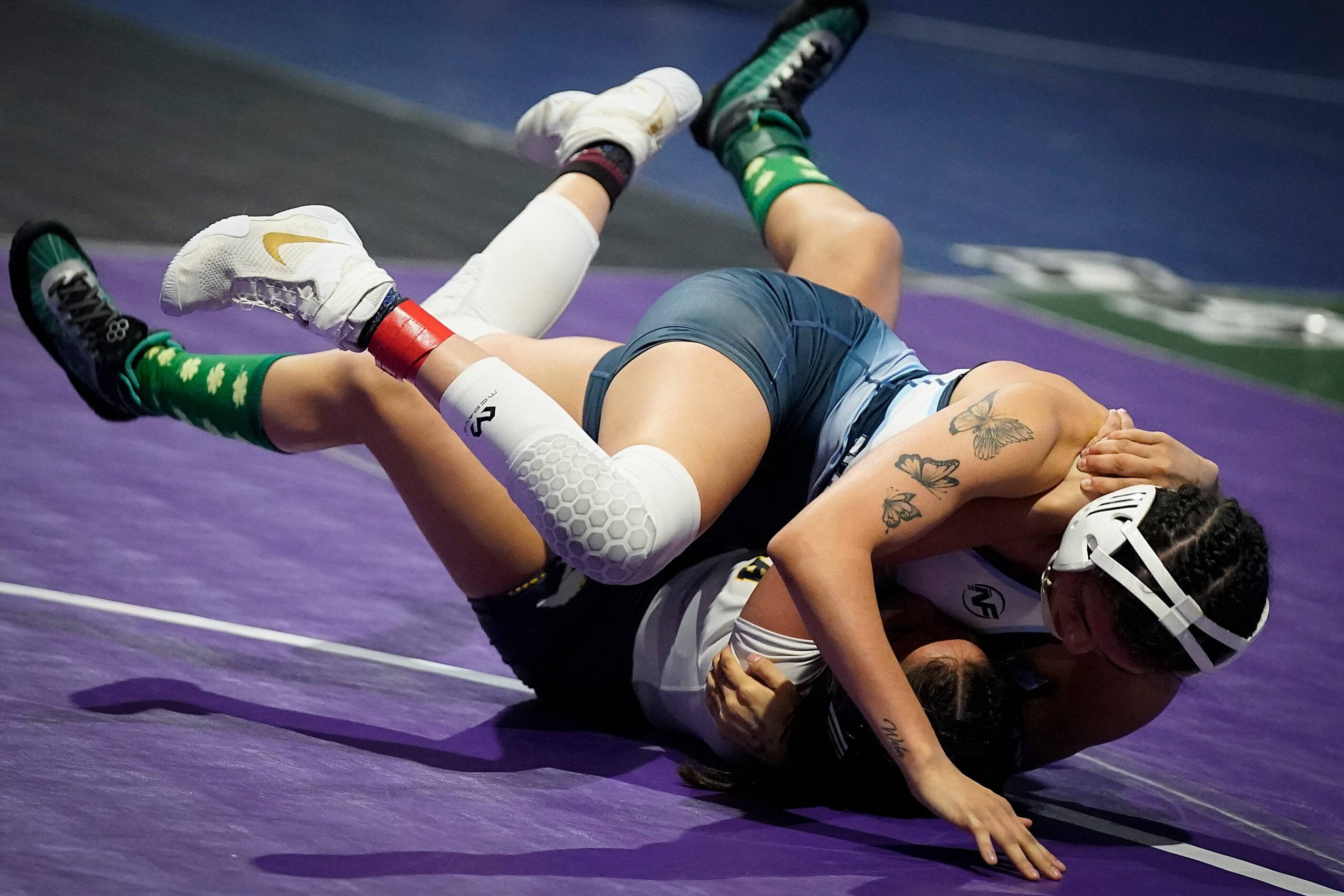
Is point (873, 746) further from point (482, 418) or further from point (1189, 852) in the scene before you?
point (482, 418)

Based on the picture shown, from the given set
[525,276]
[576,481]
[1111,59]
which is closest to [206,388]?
[525,276]

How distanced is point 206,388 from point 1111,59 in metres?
10.9

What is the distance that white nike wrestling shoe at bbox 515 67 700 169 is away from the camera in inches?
128

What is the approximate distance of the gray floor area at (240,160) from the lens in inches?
221

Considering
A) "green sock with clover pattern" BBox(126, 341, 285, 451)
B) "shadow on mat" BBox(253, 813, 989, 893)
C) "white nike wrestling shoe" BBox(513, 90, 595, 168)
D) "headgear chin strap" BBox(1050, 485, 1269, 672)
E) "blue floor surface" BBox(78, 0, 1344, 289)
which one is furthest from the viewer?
"blue floor surface" BBox(78, 0, 1344, 289)

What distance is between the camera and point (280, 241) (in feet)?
8.32

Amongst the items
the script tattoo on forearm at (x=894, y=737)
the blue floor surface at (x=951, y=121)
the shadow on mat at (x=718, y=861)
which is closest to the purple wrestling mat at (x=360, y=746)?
the shadow on mat at (x=718, y=861)

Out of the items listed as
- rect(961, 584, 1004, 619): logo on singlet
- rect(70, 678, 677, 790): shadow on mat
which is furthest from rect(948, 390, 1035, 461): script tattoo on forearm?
rect(70, 678, 677, 790): shadow on mat

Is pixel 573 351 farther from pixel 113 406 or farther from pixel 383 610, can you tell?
pixel 113 406

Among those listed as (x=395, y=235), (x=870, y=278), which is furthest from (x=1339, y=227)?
(x=870, y=278)

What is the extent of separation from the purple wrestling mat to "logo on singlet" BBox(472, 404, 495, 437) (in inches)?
18.8

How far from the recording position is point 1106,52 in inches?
501

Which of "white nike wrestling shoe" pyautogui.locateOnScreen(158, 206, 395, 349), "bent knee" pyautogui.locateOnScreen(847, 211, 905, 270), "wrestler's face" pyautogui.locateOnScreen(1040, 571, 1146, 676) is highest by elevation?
"bent knee" pyautogui.locateOnScreen(847, 211, 905, 270)

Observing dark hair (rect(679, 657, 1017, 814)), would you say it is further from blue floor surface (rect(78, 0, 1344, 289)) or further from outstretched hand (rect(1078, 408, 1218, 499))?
blue floor surface (rect(78, 0, 1344, 289))
